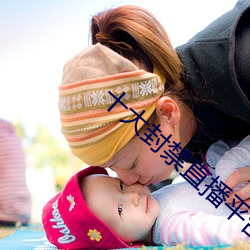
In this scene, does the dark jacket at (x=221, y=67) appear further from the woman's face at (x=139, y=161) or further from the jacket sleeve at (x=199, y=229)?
the jacket sleeve at (x=199, y=229)

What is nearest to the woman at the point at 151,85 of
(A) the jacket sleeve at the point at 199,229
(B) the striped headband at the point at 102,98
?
(B) the striped headband at the point at 102,98

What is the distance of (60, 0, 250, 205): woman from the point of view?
0.91 m

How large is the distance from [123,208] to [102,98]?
0.24 metres

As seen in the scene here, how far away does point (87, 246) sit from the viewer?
3.22 ft

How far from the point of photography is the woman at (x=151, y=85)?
912 mm

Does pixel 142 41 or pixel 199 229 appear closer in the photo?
pixel 199 229

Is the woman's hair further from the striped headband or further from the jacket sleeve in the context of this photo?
the jacket sleeve

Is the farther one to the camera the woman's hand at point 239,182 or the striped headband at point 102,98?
the woman's hand at point 239,182

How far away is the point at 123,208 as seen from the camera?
3.17 ft

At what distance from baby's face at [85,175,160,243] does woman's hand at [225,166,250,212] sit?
0.17 metres

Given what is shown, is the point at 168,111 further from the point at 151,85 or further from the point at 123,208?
the point at 123,208

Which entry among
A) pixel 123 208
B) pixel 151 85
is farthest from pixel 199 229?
pixel 151 85

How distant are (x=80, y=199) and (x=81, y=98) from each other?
0.22 metres

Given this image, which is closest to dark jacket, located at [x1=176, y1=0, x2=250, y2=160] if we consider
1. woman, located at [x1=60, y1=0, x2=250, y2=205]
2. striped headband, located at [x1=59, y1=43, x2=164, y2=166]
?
woman, located at [x1=60, y1=0, x2=250, y2=205]
